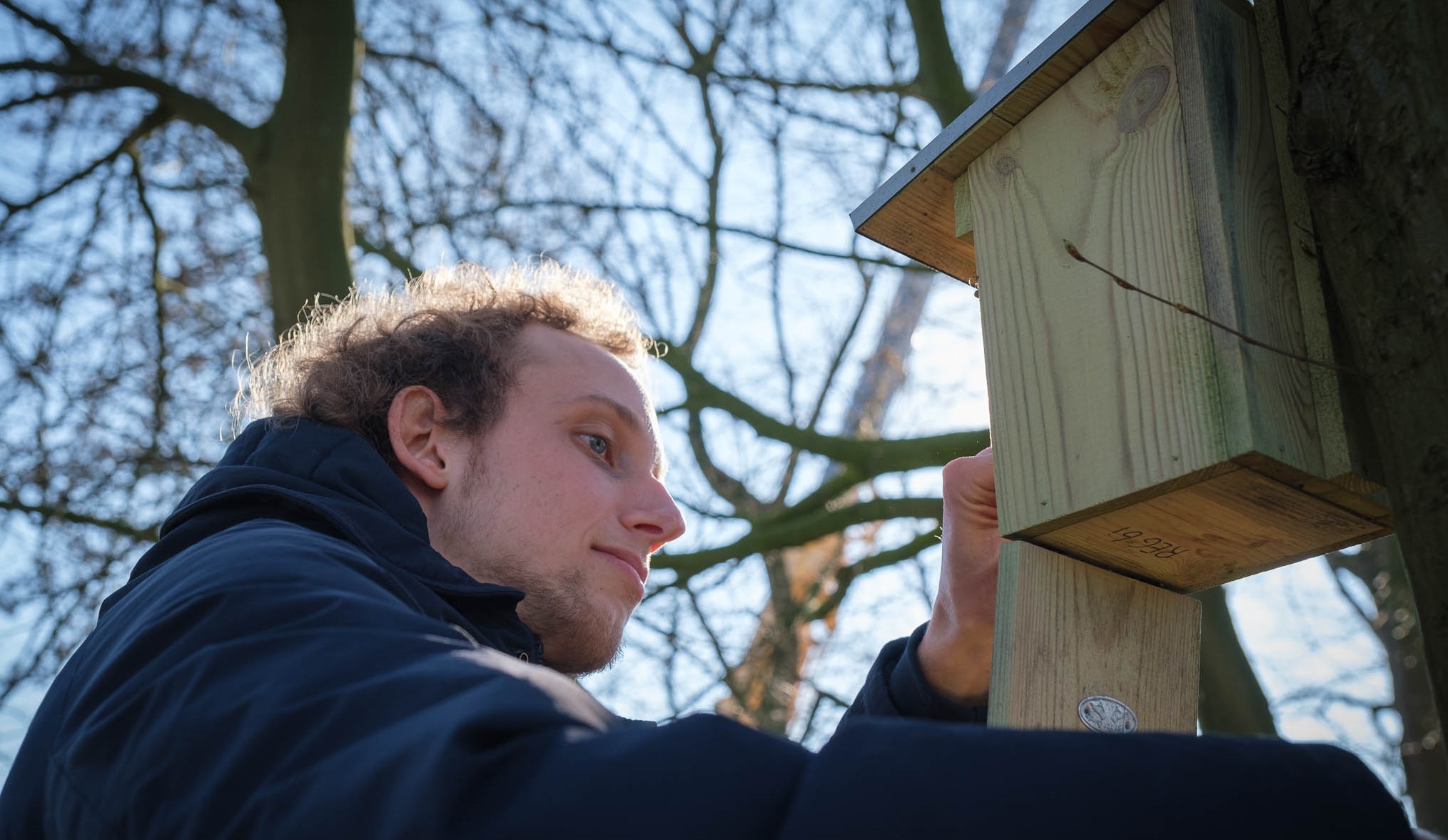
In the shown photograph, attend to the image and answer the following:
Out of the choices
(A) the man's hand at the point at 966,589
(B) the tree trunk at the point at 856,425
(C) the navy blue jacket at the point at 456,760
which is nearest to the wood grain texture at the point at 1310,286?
(A) the man's hand at the point at 966,589

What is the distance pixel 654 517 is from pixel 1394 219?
4.10ft

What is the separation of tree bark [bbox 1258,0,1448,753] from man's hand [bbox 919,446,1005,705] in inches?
24.2

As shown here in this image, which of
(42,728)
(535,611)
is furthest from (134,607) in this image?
(535,611)

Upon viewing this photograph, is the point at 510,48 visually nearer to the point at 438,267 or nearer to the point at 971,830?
the point at 438,267

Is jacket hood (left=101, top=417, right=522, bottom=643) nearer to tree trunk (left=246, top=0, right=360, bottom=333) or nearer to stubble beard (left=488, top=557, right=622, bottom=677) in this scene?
stubble beard (left=488, top=557, right=622, bottom=677)

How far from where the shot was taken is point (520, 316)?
259cm

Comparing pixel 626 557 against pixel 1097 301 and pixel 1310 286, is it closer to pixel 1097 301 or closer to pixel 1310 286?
pixel 1097 301

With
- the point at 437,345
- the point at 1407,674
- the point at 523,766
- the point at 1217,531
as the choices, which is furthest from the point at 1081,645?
the point at 1407,674

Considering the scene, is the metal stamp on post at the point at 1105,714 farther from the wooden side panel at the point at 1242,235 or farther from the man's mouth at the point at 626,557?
the man's mouth at the point at 626,557

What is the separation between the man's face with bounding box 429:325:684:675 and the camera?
6.64 ft

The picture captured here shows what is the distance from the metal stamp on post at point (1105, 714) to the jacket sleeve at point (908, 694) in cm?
30

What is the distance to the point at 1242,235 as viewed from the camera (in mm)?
1430

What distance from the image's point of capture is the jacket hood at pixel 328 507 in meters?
1.58

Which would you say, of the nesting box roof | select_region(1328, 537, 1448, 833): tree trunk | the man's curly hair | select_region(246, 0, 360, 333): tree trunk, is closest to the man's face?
the man's curly hair
